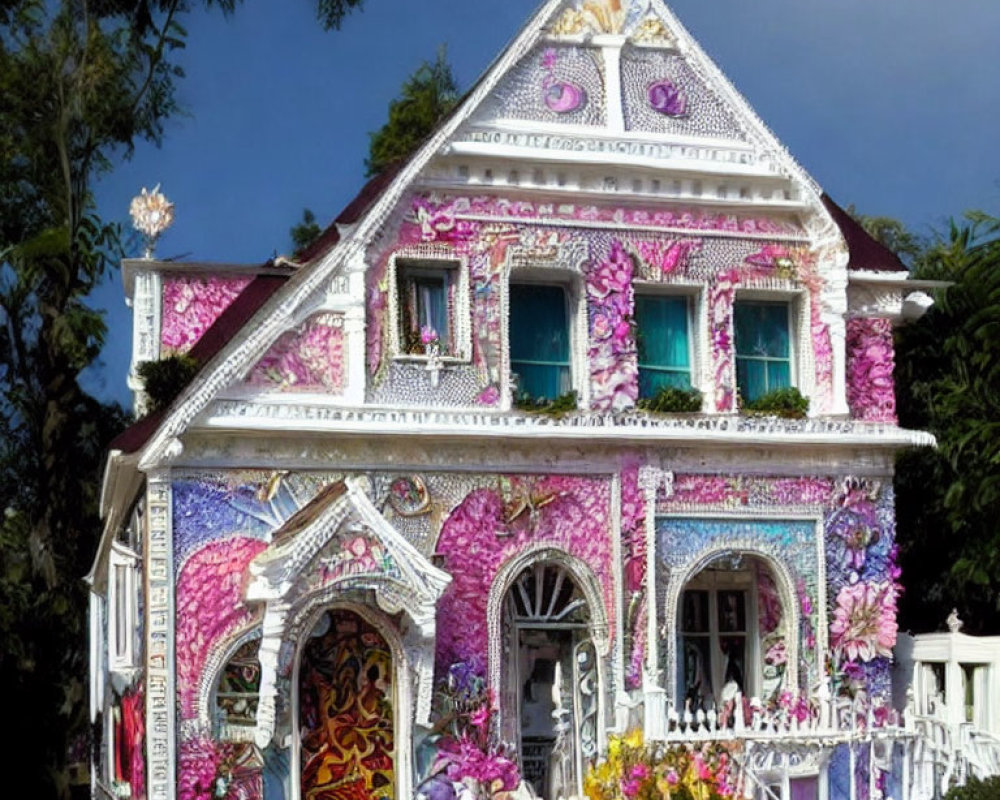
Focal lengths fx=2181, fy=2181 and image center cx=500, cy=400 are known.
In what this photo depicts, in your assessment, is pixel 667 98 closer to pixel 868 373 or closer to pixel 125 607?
pixel 868 373

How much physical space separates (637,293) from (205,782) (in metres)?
7.76

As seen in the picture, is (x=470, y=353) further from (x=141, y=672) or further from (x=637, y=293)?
(x=141, y=672)

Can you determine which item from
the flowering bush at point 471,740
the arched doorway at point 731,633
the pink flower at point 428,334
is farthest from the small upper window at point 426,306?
the arched doorway at point 731,633

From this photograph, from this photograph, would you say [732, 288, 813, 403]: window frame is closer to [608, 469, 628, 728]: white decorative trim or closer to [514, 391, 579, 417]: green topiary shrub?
[608, 469, 628, 728]: white decorative trim

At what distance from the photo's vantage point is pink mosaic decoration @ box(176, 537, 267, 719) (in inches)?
921

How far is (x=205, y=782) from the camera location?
76.2ft

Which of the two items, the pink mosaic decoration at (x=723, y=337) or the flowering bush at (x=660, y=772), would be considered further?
the pink mosaic decoration at (x=723, y=337)

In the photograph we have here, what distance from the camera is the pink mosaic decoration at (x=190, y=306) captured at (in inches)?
1033

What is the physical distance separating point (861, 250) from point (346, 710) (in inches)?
341

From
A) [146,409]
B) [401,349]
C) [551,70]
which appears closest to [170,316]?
[146,409]

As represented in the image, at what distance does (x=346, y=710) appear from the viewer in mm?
24141

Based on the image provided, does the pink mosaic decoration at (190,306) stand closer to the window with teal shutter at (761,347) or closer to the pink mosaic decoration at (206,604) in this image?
the pink mosaic decoration at (206,604)

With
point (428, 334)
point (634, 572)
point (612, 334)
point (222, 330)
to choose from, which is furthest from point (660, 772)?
point (222, 330)

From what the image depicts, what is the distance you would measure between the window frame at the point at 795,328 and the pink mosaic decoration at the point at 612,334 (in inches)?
57.6
